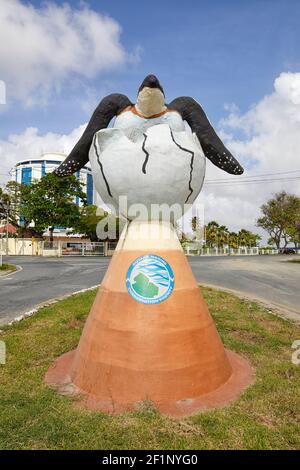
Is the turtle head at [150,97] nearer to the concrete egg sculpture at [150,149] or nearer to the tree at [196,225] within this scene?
the concrete egg sculpture at [150,149]

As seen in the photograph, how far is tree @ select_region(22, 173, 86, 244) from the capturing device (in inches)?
1215

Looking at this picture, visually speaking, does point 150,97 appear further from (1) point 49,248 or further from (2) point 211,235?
(2) point 211,235

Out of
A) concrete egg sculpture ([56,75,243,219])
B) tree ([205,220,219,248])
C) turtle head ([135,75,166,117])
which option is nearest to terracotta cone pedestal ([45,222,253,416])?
concrete egg sculpture ([56,75,243,219])

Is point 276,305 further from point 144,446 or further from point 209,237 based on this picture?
point 209,237

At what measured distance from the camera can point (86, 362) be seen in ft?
12.7

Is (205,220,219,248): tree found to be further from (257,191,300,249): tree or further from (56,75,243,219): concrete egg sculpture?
(56,75,243,219): concrete egg sculpture

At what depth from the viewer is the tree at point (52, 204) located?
3086 centimetres

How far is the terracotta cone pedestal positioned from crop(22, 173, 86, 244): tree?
28.0 metres

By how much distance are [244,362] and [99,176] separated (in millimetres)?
3001

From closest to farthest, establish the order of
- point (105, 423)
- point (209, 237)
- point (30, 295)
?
point (105, 423)
point (30, 295)
point (209, 237)

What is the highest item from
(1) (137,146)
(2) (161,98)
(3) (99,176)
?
(2) (161,98)

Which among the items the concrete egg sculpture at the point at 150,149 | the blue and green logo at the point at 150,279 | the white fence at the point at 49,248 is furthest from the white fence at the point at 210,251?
the blue and green logo at the point at 150,279

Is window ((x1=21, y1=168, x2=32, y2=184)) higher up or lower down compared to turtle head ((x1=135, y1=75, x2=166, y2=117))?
higher up
